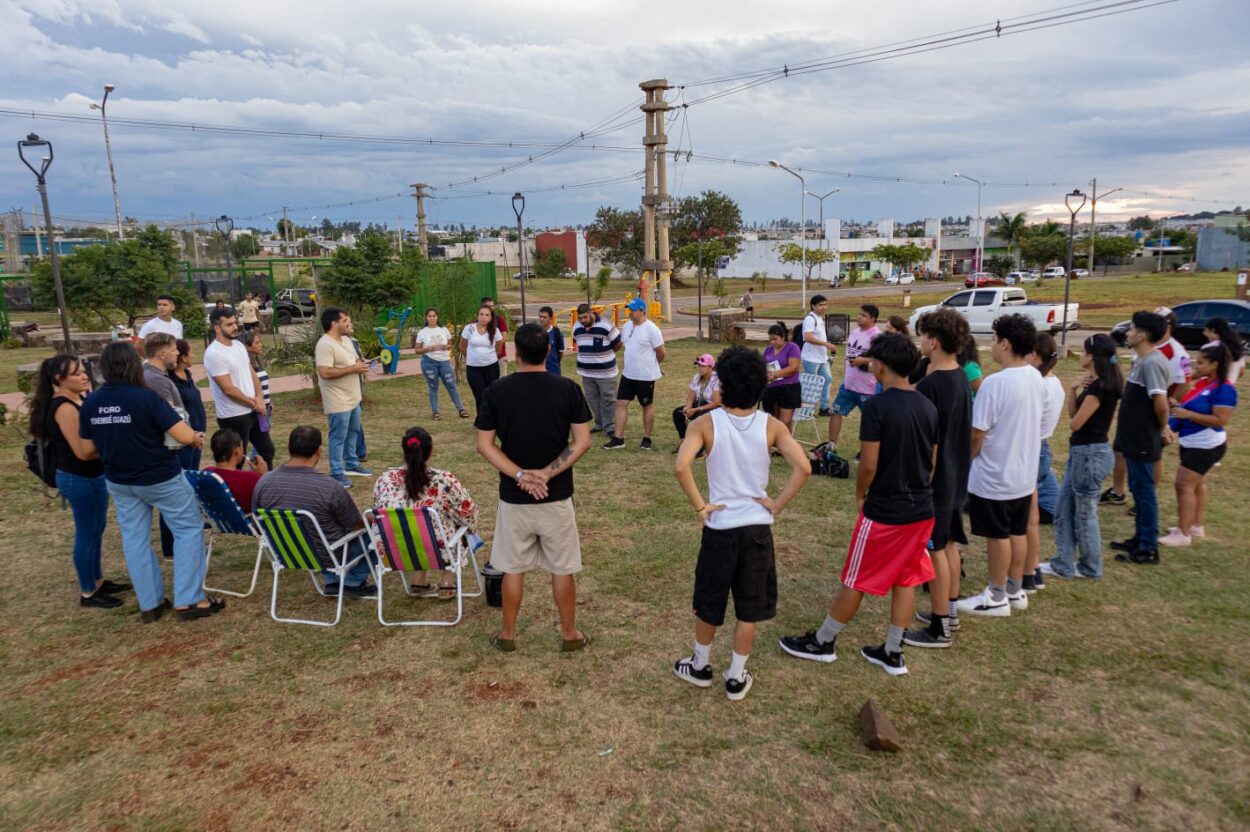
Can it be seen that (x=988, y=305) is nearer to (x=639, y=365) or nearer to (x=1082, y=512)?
(x=639, y=365)

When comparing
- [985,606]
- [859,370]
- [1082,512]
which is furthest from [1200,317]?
[985,606]

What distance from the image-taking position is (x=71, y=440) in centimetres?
429

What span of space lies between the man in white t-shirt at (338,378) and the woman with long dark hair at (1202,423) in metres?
6.46

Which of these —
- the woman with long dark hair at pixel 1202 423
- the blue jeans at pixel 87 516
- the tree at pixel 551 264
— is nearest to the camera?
the blue jeans at pixel 87 516

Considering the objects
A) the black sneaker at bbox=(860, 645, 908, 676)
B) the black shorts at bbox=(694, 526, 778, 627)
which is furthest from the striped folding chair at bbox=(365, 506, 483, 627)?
the black sneaker at bbox=(860, 645, 908, 676)

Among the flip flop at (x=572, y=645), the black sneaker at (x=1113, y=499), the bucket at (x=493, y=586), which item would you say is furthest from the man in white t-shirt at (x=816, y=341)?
the flip flop at (x=572, y=645)

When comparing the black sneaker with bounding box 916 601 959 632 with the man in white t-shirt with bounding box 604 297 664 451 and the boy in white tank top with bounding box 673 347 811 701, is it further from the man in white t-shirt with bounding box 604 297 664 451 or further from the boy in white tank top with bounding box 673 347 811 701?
the man in white t-shirt with bounding box 604 297 664 451

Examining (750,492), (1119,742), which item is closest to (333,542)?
(750,492)

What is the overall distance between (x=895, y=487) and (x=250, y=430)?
522 centimetres

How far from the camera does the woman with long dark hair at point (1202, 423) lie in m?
4.98

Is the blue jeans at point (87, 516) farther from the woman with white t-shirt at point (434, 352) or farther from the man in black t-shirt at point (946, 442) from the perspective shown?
the woman with white t-shirt at point (434, 352)

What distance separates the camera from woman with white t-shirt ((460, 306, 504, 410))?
9.03 m

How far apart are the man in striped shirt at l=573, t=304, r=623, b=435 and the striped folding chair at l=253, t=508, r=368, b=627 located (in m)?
4.19

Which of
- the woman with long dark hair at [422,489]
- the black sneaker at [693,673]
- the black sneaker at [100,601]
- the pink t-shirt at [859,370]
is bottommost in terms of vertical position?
the black sneaker at [693,673]
